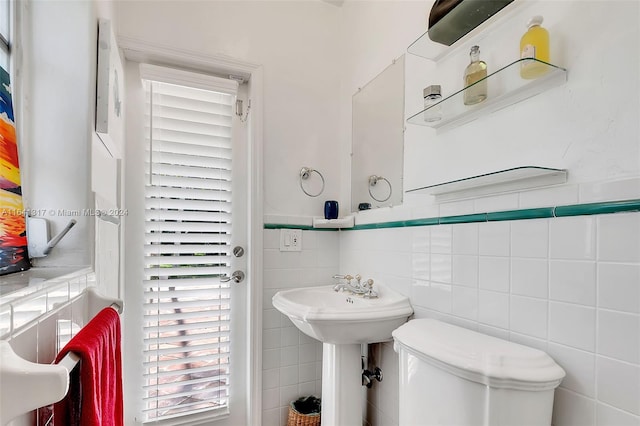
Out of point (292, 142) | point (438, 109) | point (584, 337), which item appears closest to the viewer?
point (584, 337)

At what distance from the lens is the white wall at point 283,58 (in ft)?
5.74

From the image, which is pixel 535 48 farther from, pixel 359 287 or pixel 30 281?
pixel 30 281

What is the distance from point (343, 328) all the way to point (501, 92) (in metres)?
1.00

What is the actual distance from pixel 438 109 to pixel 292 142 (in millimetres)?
910

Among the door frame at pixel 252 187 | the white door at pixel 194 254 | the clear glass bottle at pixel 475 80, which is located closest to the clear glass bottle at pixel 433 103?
the clear glass bottle at pixel 475 80

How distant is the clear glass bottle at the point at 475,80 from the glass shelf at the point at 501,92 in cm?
2

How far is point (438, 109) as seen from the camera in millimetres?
1299

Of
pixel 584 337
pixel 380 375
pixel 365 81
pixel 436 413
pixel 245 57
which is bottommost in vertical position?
pixel 380 375

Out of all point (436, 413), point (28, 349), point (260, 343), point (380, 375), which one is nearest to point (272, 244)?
point (260, 343)

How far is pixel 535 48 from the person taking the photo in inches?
→ 38.0

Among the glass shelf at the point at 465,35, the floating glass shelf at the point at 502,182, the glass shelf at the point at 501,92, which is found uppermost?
the glass shelf at the point at 465,35

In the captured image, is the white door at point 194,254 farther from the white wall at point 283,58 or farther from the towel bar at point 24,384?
the towel bar at point 24,384

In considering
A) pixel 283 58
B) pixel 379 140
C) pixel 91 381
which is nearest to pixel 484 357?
pixel 91 381

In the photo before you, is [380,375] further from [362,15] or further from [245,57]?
[362,15]
